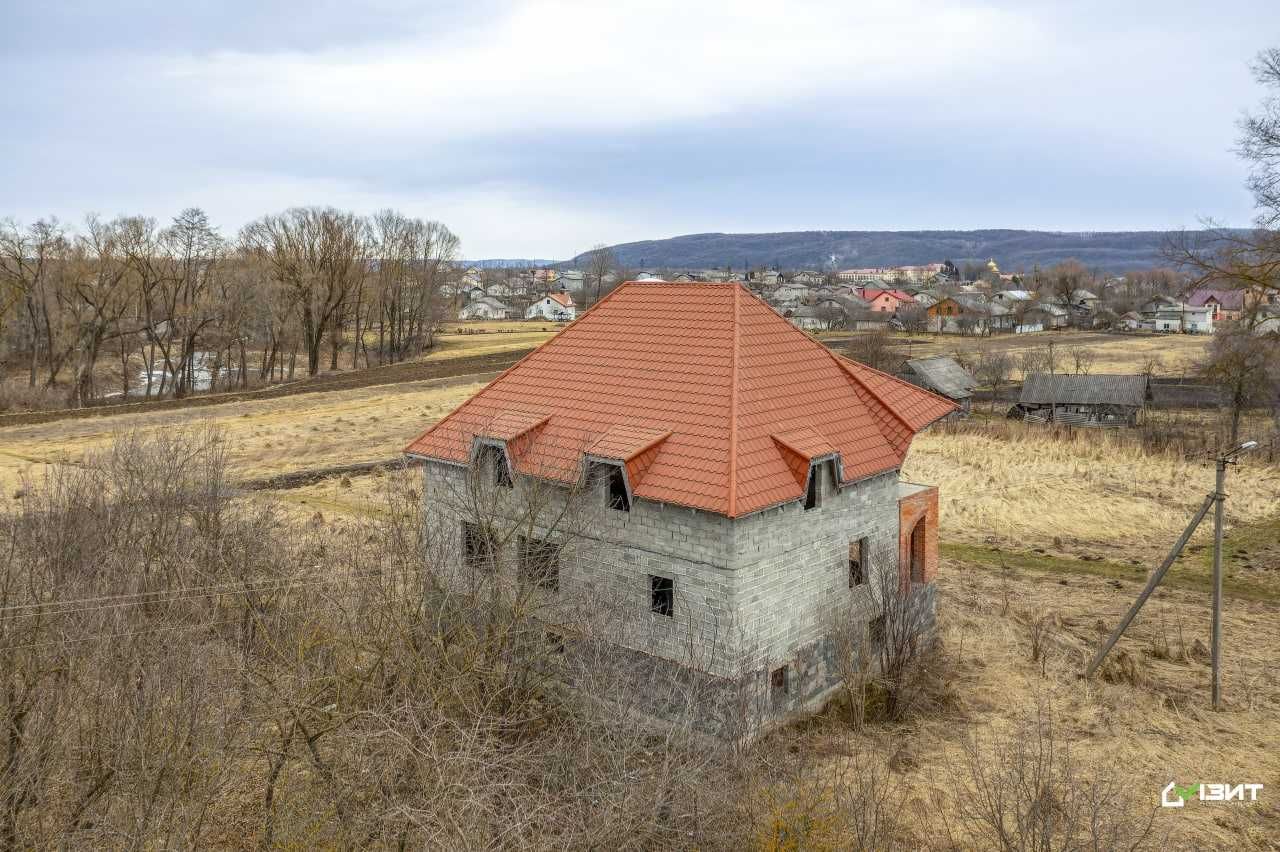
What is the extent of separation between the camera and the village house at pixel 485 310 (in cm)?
16212

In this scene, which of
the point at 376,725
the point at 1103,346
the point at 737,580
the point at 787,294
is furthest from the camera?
the point at 787,294

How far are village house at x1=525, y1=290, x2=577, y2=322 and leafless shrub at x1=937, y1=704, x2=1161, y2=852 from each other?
135 metres

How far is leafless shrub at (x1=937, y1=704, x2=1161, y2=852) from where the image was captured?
12297 mm

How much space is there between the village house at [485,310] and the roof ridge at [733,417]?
14240 cm

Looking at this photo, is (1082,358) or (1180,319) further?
(1180,319)

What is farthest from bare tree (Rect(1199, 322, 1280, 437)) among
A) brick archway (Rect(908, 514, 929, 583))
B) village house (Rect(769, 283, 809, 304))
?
village house (Rect(769, 283, 809, 304))

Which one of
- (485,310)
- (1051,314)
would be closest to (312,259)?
(485,310)

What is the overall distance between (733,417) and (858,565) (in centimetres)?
528

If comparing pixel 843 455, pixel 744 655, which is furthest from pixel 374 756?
pixel 843 455

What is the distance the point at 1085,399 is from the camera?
188 ft

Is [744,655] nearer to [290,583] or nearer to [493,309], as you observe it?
[290,583]

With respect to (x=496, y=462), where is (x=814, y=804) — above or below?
below

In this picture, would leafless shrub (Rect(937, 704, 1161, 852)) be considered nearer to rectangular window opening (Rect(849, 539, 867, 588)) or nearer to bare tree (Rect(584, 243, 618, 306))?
rectangular window opening (Rect(849, 539, 867, 588))

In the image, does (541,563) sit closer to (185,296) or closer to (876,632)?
(876,632)
